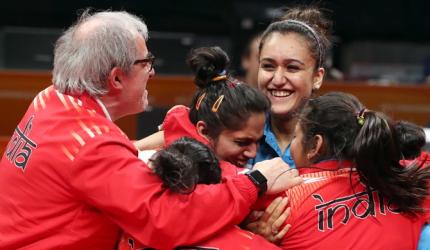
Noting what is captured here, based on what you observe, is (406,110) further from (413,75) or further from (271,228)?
(271,228)

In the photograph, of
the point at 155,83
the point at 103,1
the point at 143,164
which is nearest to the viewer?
the point at 143,164

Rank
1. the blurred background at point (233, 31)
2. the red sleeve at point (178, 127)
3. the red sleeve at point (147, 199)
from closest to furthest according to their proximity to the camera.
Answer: the red sleeve at point (147, 199)
the red sleeve at point (178, 127)
the blurred background at point (233, 31)

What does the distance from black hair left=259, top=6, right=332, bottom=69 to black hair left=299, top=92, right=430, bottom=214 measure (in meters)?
0.61

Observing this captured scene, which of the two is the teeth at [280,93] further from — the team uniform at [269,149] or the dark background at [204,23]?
the dark background at [204,23]

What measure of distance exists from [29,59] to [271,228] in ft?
22.8

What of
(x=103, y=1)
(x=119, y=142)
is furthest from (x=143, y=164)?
(x=103, y=1)

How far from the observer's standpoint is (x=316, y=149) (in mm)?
2578

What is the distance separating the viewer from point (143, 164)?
91.2 inches

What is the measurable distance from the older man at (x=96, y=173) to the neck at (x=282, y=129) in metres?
0.72

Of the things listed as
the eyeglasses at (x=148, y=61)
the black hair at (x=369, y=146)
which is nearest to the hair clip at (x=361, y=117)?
the black hair at (x=369, y=146)

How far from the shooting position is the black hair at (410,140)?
272 centimetres

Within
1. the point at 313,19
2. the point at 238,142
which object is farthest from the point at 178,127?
the point at 313,19

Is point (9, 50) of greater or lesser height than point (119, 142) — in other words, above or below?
below

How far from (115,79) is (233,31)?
22.1 feet
